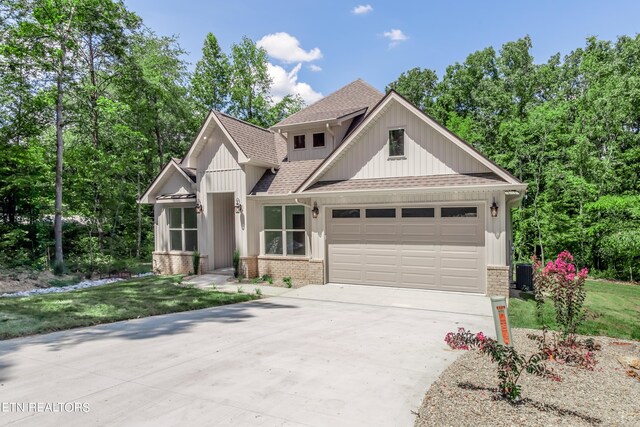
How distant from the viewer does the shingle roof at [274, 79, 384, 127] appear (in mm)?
15547

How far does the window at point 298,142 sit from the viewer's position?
15.7 metres

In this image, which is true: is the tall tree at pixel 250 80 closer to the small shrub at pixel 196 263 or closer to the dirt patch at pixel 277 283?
the small shrub at pixel 196 263

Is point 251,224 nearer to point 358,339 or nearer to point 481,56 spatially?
point 358,339

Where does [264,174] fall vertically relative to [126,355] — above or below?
above

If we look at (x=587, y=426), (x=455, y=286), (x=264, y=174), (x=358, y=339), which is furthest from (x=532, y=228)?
(x=587, y=426)

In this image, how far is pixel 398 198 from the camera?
11.6 metres

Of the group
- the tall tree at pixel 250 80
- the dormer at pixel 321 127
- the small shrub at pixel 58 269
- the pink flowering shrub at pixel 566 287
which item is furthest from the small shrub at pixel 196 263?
the tall tree at pixel 250 80

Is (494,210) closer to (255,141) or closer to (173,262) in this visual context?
(255,141)

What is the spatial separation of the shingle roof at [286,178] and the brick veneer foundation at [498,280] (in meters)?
7.11

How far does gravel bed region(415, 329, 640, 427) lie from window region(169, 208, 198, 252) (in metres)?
13.4

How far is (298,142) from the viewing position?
15.8 metres

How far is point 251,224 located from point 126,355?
8.62 metres

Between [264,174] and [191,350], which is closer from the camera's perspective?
[191,350]

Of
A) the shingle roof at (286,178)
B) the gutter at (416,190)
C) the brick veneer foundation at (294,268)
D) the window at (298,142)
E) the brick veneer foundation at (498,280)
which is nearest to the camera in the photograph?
the gutter at (416,190)
